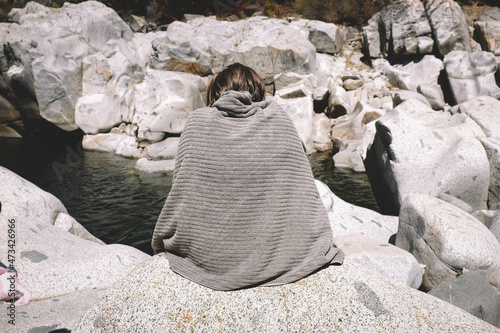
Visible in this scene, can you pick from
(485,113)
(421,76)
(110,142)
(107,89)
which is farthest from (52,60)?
(421,76)

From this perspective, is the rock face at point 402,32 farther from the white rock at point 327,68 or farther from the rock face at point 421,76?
the white rock at point 327,68

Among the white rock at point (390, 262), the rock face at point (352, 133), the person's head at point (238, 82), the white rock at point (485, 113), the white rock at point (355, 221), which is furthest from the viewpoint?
the rock face at point (352, 133)

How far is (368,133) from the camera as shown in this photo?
9.36m

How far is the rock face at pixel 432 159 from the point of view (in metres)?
6.20

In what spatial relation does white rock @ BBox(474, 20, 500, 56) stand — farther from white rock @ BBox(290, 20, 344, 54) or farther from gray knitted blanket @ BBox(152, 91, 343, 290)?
gray knitted blanket @ BBox(152, 91, 343, 290)

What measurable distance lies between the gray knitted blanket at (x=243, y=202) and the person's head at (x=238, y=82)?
6.7 inches

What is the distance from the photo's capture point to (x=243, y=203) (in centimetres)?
208

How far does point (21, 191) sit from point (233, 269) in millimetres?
4705

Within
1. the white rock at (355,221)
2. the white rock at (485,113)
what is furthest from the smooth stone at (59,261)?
the white rock at (485,113)

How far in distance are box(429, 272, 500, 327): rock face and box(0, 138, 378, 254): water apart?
4.52 metres

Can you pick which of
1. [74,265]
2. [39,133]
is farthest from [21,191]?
[39,133]

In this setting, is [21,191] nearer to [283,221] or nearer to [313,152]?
[283,221]

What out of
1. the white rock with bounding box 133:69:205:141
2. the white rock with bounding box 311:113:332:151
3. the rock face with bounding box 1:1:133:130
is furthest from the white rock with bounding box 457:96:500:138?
the rock face with bounding box 1:1:133:130

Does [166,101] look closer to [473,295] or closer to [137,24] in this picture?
[137,24]
